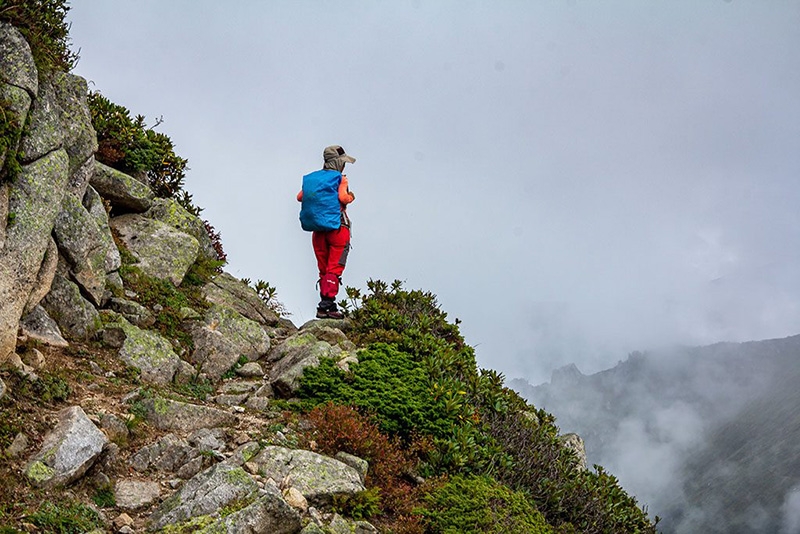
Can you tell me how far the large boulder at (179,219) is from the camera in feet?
47.6

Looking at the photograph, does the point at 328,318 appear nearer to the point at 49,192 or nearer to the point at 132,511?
the point at 49,192

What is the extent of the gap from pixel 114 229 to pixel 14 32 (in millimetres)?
5357

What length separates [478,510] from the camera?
25.6ft

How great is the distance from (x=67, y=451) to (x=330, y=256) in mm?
8233

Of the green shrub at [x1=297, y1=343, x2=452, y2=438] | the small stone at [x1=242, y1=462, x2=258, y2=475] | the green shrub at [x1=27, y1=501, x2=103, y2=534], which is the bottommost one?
the green shrub at [x1=27, y1=501, x2=103, y2=534]

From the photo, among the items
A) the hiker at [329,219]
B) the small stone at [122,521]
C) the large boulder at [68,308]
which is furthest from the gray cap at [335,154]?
the small stone at [122,521]

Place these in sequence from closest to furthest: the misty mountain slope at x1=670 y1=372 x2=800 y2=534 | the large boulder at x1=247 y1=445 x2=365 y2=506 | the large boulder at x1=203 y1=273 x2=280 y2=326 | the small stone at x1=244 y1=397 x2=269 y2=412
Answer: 1. the large boulder at x1=247 y1=445 x2=365 y2=506
2. the small stone at x1=244 y1=397 x2=269 y2=412
3. the large boulder at x1=203 y1=273 x2=280 y2=326
4. the misty mountain slope at x1=670 y1=372 x2=800 y2=534

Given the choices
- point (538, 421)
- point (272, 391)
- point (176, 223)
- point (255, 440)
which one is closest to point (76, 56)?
point (176, 223)

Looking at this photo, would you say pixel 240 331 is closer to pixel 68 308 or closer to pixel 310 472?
pixel 68 308

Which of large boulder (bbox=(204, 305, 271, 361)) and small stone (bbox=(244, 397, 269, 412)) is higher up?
large boulder (bbox=(204, 305, 271, 361))

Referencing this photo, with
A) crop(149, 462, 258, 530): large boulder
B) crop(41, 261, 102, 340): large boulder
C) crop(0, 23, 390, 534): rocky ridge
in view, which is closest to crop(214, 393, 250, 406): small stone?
crop(0, 23, 390, 534): rocky ridge

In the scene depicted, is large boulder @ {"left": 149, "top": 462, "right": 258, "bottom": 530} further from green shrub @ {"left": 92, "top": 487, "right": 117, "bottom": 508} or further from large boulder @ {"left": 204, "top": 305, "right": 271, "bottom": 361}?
large boulder @ {"left": 204, "top": 305, "right": 271, "bottom": 361}

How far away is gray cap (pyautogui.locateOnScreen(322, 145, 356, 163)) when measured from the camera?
1424 centimetres

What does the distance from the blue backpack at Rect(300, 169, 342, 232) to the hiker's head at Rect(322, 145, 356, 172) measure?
306mm
